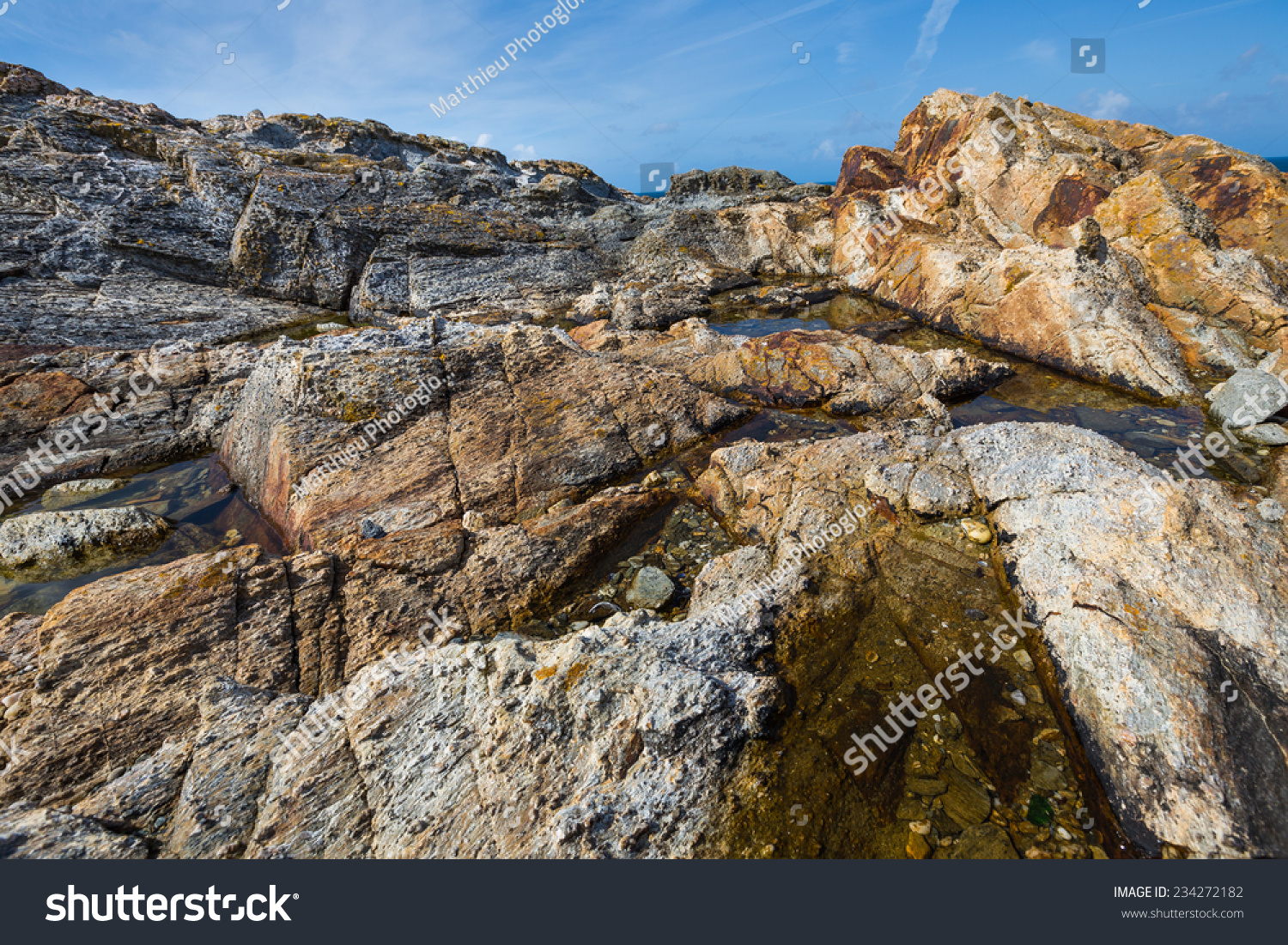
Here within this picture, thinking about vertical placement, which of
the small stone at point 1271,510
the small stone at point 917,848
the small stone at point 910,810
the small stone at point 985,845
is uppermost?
the small stone at point 1271,510

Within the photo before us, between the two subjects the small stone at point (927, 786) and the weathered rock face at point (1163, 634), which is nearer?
the weathered rock face at point (1163, 634)

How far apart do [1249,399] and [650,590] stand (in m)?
19.6

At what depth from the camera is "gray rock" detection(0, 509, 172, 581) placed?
11.1 meters

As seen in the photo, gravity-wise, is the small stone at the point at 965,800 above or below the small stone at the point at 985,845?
above

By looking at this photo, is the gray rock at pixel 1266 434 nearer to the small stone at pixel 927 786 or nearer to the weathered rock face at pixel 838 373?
the weathered rock face at pixel 838 373

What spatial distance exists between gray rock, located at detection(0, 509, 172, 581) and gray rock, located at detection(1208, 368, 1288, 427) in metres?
30.4

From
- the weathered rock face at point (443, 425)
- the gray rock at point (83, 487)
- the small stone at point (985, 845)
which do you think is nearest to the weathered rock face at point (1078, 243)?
the weathered rock face at point (443, 425)

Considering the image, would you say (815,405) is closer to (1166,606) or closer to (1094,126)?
(1166,606)

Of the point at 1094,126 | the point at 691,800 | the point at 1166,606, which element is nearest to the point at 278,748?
the point at 691,800

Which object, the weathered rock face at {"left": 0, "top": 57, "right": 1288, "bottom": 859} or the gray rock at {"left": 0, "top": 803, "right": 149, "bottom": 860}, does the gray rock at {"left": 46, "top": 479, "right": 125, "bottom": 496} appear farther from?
the gray rock at {"left": 0, "top": 803, "right": 149, "bottom": 860}

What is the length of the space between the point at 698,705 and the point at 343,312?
3461 cm

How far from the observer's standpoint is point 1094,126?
4006 centimetres

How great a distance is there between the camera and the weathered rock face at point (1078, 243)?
790 inches

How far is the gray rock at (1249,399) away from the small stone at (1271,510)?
5471 millimetres
